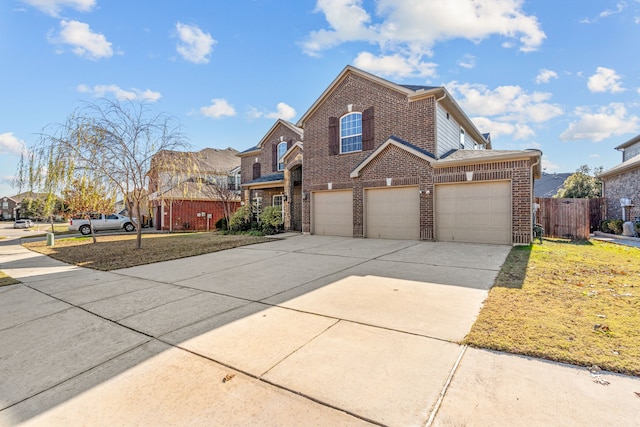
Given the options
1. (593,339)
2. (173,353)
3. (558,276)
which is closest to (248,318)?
(173,353)

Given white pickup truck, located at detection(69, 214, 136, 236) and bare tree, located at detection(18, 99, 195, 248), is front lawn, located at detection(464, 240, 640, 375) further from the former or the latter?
white pickup truck, located at detection(69, 214, 136, 236)

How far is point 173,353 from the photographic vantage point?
313 cm

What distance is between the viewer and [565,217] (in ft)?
41.6

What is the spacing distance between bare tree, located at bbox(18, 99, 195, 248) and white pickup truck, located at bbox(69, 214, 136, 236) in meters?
13.4

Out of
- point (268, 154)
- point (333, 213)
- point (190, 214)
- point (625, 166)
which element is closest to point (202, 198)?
point (190, 214)

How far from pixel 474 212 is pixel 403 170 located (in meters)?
3.04

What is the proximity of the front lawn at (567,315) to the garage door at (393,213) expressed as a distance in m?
5.41

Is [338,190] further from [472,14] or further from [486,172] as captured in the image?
[472,14]

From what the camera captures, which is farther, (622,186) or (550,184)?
(550,184)

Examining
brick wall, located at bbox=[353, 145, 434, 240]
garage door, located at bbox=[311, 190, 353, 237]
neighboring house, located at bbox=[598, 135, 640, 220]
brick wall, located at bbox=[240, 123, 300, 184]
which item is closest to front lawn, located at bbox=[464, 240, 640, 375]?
brick wall, located at bbox=[353, 145, 434, 240]

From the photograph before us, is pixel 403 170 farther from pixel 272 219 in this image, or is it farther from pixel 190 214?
pixel 190 214

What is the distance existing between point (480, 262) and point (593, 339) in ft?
14.3

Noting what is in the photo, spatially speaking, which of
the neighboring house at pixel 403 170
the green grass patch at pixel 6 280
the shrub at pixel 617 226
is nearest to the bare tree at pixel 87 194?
the green grass patch at pixel 6 280

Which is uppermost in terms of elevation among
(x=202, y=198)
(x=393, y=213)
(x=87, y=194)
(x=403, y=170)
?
(x=403, y=170)
